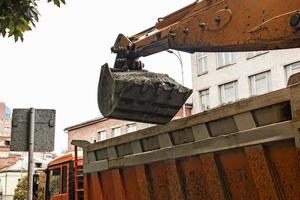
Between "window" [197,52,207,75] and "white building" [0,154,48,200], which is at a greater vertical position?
"window" [197,52,207,75]

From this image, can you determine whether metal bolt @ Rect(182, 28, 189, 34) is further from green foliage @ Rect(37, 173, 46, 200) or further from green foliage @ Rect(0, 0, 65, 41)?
green foliage @ Rect(37, 173, 46, 200)

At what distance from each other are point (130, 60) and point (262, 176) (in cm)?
294

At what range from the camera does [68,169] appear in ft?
30.3

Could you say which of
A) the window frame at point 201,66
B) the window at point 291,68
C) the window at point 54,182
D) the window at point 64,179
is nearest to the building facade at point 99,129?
the window frame at point 201,66

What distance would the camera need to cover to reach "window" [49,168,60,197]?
9.54 meters

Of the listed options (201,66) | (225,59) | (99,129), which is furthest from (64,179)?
(99,129)

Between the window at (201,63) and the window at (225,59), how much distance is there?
4.23 feet

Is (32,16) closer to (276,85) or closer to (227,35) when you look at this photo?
(227,35)

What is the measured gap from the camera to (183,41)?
16.8ft

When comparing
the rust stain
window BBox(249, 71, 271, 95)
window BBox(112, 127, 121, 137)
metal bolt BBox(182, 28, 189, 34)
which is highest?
window BBox(249, 71, 271, 95)

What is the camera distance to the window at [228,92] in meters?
25.4

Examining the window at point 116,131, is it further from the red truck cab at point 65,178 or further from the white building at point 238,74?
the red truck cab at point 65,178

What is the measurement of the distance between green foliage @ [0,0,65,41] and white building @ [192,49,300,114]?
59.4 feet

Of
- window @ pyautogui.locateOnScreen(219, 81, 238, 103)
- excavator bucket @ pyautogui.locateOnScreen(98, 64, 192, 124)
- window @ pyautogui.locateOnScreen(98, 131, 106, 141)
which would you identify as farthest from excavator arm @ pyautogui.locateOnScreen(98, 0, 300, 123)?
window @ pyautogui.locateOnScreen(98, 131, 106, 141)
